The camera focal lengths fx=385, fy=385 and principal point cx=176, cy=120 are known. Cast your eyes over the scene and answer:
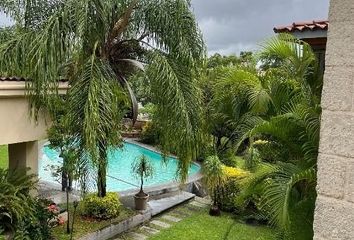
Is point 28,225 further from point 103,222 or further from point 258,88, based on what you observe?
point 258,88

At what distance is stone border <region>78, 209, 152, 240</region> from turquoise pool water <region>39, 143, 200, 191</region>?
3.79 metres

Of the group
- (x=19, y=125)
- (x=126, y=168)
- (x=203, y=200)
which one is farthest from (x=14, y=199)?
(x=126, y=168)

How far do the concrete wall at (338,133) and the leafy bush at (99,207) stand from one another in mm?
10030

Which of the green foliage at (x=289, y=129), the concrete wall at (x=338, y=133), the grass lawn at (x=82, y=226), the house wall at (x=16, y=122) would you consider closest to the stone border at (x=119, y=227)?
the grass lawn at (x=82, y=226)

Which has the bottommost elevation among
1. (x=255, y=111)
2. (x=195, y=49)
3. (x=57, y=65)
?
(x=255, y=111)

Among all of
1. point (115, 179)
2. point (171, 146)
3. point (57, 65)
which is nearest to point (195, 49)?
point (171, 146)

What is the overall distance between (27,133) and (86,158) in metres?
1.50

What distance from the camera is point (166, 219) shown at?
12297 millimetres

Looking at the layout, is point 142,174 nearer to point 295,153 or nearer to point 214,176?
point 214,176

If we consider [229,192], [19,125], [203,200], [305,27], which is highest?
[305,27]

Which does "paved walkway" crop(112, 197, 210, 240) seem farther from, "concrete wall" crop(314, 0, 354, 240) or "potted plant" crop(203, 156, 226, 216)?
"concrete wall" crop(314, 0, 354, 240)

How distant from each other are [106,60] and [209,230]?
5.82 meters

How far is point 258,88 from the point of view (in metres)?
6.48

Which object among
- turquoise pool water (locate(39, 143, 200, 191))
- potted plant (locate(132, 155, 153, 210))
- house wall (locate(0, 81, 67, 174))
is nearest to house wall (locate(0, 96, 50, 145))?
house wall (locate(0, 81, 67, 174))
